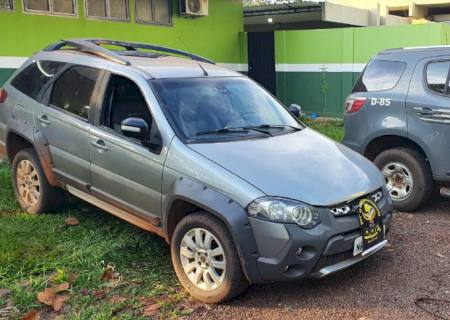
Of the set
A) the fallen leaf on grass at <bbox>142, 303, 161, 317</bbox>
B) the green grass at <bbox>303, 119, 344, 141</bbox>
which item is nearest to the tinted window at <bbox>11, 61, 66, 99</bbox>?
the fallen leaf on grass at <bbox>142, 303, 161, 317</bbox>

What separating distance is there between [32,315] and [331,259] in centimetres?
219

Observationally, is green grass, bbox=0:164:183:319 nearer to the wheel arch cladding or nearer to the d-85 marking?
the wheel arch cladding

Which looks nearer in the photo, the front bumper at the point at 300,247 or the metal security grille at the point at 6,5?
the front bumper at the point at 300,247

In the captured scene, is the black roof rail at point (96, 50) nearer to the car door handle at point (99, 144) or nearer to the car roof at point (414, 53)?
the car door handle at point (99, 144)

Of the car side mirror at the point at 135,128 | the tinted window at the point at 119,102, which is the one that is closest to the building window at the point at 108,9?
the tinted window at the point at 119,102

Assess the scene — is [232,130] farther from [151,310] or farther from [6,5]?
[6,5]

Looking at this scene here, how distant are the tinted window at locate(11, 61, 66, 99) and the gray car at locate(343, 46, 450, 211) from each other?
3551 millimetres

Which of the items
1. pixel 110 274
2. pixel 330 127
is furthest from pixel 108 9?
pixel 110 274

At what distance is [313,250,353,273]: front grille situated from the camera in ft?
12.3

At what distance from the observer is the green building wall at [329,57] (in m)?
13.1

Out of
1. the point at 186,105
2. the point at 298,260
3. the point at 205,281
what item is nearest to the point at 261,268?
the point at 298,260

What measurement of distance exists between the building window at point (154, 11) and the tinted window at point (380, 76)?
21.2ft

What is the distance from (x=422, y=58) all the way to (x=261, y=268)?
3754mm

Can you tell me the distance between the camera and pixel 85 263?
14.8 ft
